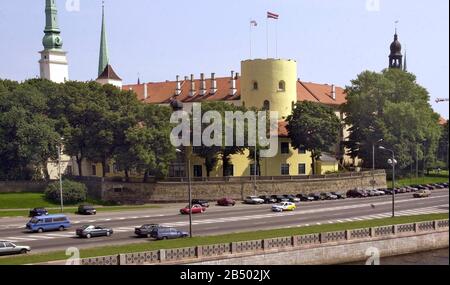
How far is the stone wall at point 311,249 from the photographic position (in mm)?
34141

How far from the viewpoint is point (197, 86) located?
112750 millimetres

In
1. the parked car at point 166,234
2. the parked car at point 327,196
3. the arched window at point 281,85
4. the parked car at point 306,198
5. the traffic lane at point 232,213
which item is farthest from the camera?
the arched window at point 281,85

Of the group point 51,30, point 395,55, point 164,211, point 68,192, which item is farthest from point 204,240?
point 395,55

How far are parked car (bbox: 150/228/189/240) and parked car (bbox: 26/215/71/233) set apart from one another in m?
10.7

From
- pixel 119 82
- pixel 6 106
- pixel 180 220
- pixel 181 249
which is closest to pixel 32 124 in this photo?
pixel 6 106

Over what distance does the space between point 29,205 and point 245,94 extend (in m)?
40.1

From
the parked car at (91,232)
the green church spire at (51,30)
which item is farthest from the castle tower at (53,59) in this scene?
the parked car at (91,232)

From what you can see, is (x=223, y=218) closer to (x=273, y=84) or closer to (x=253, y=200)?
(x=253, y=200)

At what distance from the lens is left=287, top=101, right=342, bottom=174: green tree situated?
270 ft

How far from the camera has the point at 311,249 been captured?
4031cm

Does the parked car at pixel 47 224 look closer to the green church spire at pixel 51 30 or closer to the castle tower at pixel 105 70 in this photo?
the green church spire at pixel 51 30
